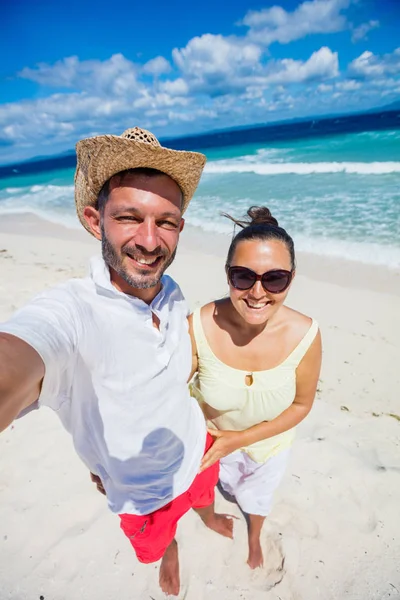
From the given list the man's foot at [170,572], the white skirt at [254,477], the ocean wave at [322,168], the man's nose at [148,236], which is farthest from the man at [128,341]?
the ocean wave at [322,168]

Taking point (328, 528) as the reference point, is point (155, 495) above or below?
above

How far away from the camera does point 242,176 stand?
62.6ft

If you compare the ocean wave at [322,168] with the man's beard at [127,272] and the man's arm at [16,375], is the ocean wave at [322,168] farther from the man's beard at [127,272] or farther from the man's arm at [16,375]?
the man's arm at [16,375]

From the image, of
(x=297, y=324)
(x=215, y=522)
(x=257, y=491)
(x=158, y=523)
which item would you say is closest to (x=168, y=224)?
(x=297, y=324)

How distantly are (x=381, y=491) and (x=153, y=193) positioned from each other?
115 inches

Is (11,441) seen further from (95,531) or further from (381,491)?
(381,491)

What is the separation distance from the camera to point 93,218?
1739mm

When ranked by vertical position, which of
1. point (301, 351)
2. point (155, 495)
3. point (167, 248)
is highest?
point (167, 248)

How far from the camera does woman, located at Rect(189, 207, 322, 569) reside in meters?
1.79

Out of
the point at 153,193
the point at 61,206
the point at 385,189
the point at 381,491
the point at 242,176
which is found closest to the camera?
the point at 153,193

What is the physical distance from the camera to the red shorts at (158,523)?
1772 mm

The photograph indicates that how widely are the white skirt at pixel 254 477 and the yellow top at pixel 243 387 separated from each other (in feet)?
1.31

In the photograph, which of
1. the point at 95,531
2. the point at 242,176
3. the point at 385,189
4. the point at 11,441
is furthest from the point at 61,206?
the point at 95,531

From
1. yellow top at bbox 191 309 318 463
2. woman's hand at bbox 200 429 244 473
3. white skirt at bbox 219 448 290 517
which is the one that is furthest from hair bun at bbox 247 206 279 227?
white skirt at bbox 219 448 290 517
